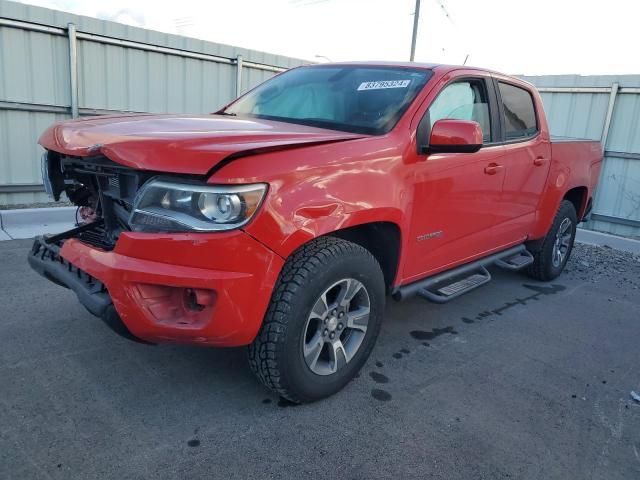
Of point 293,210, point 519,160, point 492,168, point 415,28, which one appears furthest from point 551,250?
point 415,28

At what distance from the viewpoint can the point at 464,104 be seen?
372 centimetres

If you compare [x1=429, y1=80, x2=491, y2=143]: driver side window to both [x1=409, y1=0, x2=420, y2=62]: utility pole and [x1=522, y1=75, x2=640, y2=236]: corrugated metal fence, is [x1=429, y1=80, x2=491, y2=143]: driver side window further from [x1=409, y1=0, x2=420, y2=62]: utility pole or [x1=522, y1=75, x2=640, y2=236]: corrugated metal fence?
[x1=409, y1=0, x2=420, y2=62]: utility pole

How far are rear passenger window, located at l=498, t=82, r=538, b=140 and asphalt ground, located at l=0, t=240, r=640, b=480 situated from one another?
159cm

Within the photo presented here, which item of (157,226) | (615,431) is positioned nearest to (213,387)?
(157,226)

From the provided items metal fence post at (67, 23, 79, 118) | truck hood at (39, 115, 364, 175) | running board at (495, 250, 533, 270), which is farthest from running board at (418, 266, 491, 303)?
metal fence post at (67, 23, 79, 118)

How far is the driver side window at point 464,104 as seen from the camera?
3.36 m

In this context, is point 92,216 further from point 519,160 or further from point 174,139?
point 519,160

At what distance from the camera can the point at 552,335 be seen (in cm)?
407

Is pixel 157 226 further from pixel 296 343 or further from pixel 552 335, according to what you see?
pixel 552 335

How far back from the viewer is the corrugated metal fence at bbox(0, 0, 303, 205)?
20.6ft

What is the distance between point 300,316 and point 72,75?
5.66 metres

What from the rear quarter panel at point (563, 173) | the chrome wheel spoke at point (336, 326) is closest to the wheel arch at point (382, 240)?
the chrome wheel spoke at point (336, 326)

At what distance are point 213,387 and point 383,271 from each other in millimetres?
1204

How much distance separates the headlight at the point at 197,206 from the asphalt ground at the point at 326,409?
100 cm
